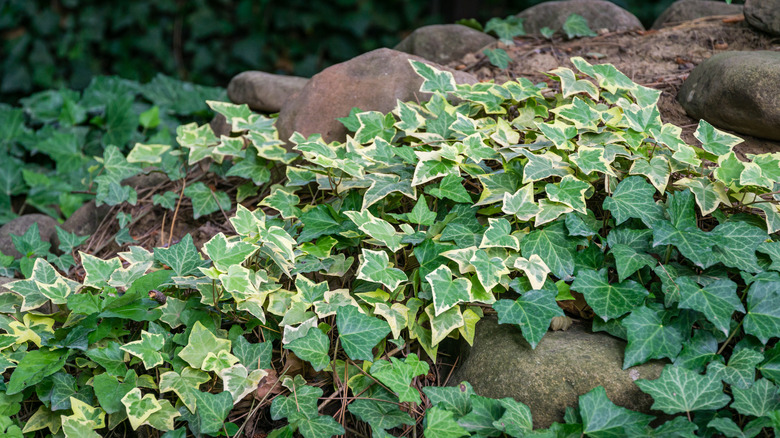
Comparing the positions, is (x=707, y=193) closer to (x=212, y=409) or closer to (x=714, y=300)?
(x=714, y=300)

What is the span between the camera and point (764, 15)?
230 cm

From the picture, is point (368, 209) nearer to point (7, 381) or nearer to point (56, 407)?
point (56, 407)

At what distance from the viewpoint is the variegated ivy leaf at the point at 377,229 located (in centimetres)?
157

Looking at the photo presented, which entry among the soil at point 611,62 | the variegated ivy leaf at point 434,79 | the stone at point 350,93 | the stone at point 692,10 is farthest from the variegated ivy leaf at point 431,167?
the stone at point 692,10

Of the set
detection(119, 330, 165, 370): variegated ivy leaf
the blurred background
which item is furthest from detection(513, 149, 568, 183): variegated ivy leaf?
the blurred background

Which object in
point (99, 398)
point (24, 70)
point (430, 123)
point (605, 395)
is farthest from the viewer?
point (24, 70)

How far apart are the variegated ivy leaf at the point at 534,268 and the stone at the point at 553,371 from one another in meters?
0.13

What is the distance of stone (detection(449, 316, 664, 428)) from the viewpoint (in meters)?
1.37

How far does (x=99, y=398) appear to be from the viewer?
1.43m

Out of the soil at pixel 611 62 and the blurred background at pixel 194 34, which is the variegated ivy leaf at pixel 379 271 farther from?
the blurred background at pixel 194 34

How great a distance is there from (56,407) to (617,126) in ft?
5.61

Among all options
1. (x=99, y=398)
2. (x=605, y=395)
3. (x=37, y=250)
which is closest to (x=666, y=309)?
(x=605, y=395)

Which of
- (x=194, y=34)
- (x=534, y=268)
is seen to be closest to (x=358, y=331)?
(x=534, y=268)

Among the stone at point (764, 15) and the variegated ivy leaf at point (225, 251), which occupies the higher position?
the stone at point (764, 15)
